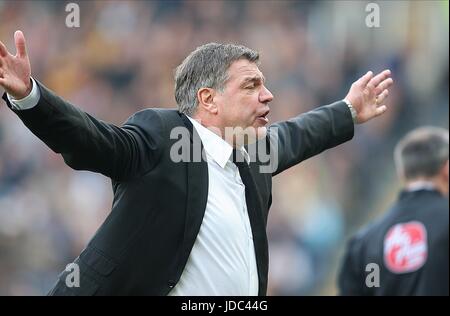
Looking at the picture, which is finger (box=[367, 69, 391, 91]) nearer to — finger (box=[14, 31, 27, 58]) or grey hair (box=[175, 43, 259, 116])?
grey hair (box=[175, 43, 259, 116])

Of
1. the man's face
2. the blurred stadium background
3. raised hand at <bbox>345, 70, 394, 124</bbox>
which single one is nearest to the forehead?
the man's face

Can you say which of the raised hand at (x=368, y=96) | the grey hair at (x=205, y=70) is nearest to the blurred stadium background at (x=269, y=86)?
the raised hand at (x=368, y=96)

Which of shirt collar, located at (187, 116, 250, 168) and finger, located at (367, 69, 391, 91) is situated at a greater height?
finger, located at (367, 69, 391, 91)

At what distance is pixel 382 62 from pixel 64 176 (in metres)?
3.13

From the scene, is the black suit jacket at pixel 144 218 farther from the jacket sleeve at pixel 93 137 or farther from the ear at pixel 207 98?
the ear at pixel 207 98

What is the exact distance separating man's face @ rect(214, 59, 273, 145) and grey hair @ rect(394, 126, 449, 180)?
6.48 feet

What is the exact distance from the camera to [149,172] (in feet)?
11.3

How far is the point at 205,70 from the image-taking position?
3.83 meters

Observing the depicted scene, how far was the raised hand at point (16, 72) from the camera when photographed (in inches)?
121

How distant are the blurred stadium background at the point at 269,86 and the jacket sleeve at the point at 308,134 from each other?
389 cm

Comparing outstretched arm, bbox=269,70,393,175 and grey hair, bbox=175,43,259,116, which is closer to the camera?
grey hair, bbox=175,43,259,116

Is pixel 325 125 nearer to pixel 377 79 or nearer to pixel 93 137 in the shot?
pixel 377 79

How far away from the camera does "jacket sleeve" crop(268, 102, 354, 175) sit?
13.2ft

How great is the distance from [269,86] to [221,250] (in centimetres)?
527
